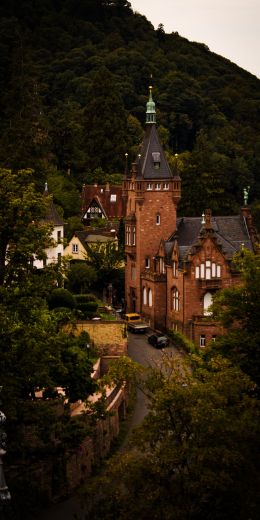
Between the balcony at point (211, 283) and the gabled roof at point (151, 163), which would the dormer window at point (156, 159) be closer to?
the gabled roof at point (151, 163)

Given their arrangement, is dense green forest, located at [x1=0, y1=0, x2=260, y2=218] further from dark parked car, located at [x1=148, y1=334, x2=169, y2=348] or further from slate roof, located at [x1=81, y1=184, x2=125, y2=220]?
dark parked car, located at [x1=148, y1=334, x2=169, y2=348]

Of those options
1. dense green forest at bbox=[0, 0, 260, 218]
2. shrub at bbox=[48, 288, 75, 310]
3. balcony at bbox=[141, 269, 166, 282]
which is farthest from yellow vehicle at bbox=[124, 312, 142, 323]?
dense green forest at bbox=[0, 0, 260, 218]

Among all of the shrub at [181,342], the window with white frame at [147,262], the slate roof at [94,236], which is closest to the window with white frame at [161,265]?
the window with white frame at [147,262]

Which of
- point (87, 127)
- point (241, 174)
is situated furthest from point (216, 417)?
point (241, 174)

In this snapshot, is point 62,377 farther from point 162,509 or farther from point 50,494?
point 162,509

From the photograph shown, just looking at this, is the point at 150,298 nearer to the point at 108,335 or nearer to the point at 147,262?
the point at 147,262

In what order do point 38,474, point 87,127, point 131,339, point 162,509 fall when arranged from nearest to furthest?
point 162,509 < point 38,474 < point 131,339 < point 87,127
